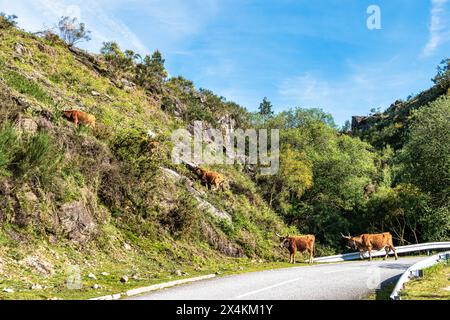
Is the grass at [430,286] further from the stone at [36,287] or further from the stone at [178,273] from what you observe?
the stone at [36,287]

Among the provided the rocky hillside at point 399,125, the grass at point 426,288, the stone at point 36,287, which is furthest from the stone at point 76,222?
the rocky hillside at point 399,125

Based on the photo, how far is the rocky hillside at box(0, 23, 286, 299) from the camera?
1297 centimetres

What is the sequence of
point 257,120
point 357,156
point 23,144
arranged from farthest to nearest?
point 257,120
point 357,156
point 23,144

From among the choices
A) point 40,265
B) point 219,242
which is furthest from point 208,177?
point 40,265

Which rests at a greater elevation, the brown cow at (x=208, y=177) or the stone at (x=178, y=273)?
the brown cow at (x=208, y=177)

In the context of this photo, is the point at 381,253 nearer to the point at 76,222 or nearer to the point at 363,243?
the point at 363,243

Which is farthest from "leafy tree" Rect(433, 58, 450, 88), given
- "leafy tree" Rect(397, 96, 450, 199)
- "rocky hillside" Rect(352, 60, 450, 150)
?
"leafy tree" Rect(397, 96, 450, 199)

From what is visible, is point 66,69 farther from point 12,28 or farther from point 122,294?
point 122,294

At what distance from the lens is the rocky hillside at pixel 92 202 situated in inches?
511

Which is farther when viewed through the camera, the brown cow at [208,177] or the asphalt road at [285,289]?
the brown cow at [208,177]

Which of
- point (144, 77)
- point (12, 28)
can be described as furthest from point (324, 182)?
point (12, 28)

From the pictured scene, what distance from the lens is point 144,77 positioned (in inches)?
1738

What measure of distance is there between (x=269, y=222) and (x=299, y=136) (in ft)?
63.7

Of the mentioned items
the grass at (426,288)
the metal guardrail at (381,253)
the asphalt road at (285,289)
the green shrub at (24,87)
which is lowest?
the metal guardrail at (381,253)
